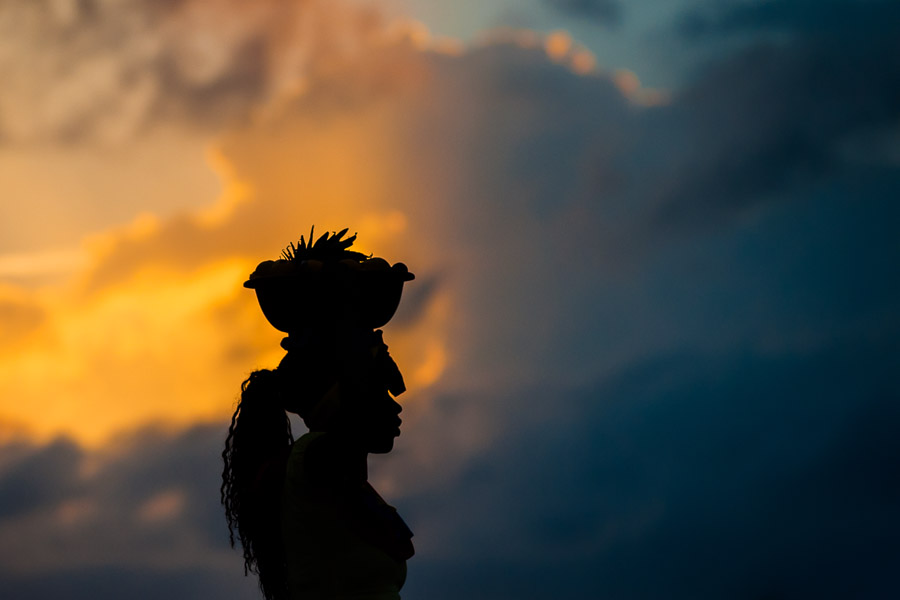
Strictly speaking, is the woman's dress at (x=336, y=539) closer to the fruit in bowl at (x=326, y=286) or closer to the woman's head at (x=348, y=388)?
the woman's head at (x=348, y=388)

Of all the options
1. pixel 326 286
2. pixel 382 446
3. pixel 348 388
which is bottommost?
pixel 382 446

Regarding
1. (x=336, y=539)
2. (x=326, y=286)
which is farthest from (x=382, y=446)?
(x=326, y=286)

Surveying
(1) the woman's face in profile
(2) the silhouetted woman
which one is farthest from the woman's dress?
(1) the woman's face in profile

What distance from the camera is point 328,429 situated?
7.59 metres

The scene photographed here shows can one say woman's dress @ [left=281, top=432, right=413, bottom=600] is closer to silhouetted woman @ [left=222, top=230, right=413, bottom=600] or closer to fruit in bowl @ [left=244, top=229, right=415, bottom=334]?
silhouetted woman @ [left=222, top=230, right=413, bottom=600]

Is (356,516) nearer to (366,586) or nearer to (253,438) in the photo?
(366,586)

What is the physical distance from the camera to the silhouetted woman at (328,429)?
23.8ft

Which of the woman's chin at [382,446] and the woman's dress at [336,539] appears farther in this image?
the woman's dress at [336,539]

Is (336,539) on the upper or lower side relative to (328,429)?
lower

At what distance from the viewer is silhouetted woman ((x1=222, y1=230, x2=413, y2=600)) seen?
7.27 m

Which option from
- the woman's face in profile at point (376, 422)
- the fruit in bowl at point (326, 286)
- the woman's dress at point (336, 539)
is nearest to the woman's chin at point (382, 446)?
the woman's face in profile at point (376, 422)

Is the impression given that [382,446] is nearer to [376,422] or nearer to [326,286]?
[376,422]

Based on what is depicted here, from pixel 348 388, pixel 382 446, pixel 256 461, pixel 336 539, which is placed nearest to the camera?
pixel 348 388

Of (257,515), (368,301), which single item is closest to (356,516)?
(257,515)
